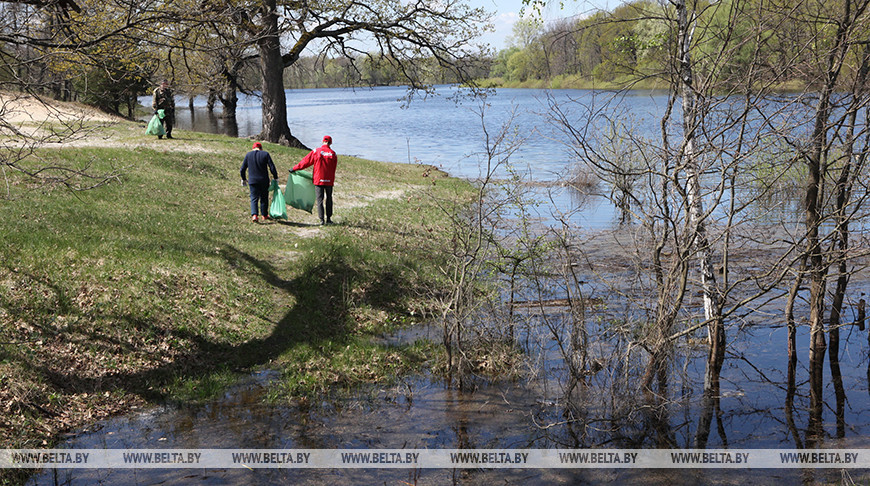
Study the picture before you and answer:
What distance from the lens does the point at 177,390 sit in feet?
29.0

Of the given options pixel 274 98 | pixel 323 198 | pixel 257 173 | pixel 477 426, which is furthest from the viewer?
pixel 274 98

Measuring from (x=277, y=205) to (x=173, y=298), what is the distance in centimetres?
523

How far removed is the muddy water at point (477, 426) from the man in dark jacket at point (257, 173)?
616cm

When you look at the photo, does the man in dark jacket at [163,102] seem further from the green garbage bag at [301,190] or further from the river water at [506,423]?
the river water at [506,423]

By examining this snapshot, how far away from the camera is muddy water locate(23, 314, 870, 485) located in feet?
23.2

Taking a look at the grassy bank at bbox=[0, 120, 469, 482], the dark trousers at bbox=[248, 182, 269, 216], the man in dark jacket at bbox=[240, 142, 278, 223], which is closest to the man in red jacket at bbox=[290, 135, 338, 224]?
the man in dark jacket at bbox=[240, 142, 278, 223]

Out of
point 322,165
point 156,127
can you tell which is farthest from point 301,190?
point 156,127

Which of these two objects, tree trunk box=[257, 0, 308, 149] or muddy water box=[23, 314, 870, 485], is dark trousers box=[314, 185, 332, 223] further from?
tree trunk box=[257, 0, 308, 149]

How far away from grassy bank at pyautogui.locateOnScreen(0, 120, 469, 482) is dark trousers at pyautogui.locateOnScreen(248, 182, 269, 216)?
0.45 m

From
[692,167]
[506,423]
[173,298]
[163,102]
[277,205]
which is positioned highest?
[163,102]

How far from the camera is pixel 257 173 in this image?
47.8ft

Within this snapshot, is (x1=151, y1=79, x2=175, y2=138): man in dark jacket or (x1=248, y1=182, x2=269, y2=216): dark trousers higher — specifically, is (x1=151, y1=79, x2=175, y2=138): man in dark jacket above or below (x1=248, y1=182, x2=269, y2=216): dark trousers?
above

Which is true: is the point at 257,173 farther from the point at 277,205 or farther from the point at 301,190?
the point at 301,190

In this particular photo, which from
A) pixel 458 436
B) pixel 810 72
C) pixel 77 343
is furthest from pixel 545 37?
pixel 77 343
